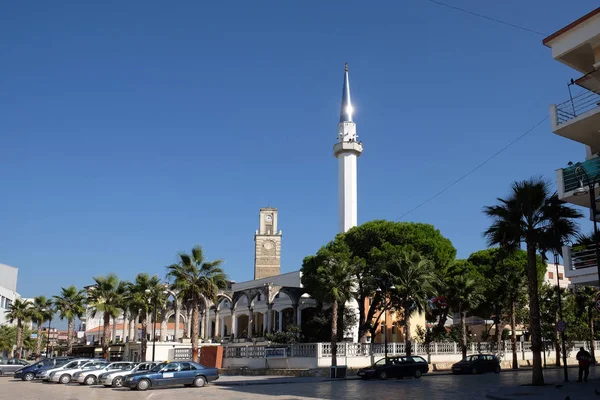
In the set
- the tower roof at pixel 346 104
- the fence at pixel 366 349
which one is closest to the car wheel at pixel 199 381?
the fence at pixel 366 349

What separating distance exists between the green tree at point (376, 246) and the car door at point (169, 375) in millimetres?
21092

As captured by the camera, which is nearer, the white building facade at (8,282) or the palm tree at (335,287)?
the palm tree at (335,287)

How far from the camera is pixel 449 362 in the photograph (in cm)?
4516

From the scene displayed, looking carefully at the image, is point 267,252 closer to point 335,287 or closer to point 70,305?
point 70,305

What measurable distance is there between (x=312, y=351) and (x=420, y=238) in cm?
1577

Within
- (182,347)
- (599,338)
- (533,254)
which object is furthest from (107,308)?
(599,338)

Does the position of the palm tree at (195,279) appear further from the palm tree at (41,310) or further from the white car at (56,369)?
the palm tree at (41,310)

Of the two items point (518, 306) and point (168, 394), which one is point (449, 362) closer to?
point (518, 306)

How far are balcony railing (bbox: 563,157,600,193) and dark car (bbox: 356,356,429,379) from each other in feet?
49.6

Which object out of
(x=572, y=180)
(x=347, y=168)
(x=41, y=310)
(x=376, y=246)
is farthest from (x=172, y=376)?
(x=347, y=168)

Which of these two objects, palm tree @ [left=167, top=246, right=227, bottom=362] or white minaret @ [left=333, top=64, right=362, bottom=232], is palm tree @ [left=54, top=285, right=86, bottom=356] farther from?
white minaret @ [left=333, top=64, right=362, bottom=232]

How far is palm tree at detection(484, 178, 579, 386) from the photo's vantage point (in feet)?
82.2

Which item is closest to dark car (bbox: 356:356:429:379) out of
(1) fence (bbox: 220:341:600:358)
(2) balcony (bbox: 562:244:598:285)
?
(1) fence (bbox: 220:341:600:358)

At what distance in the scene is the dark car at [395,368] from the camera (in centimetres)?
3316
